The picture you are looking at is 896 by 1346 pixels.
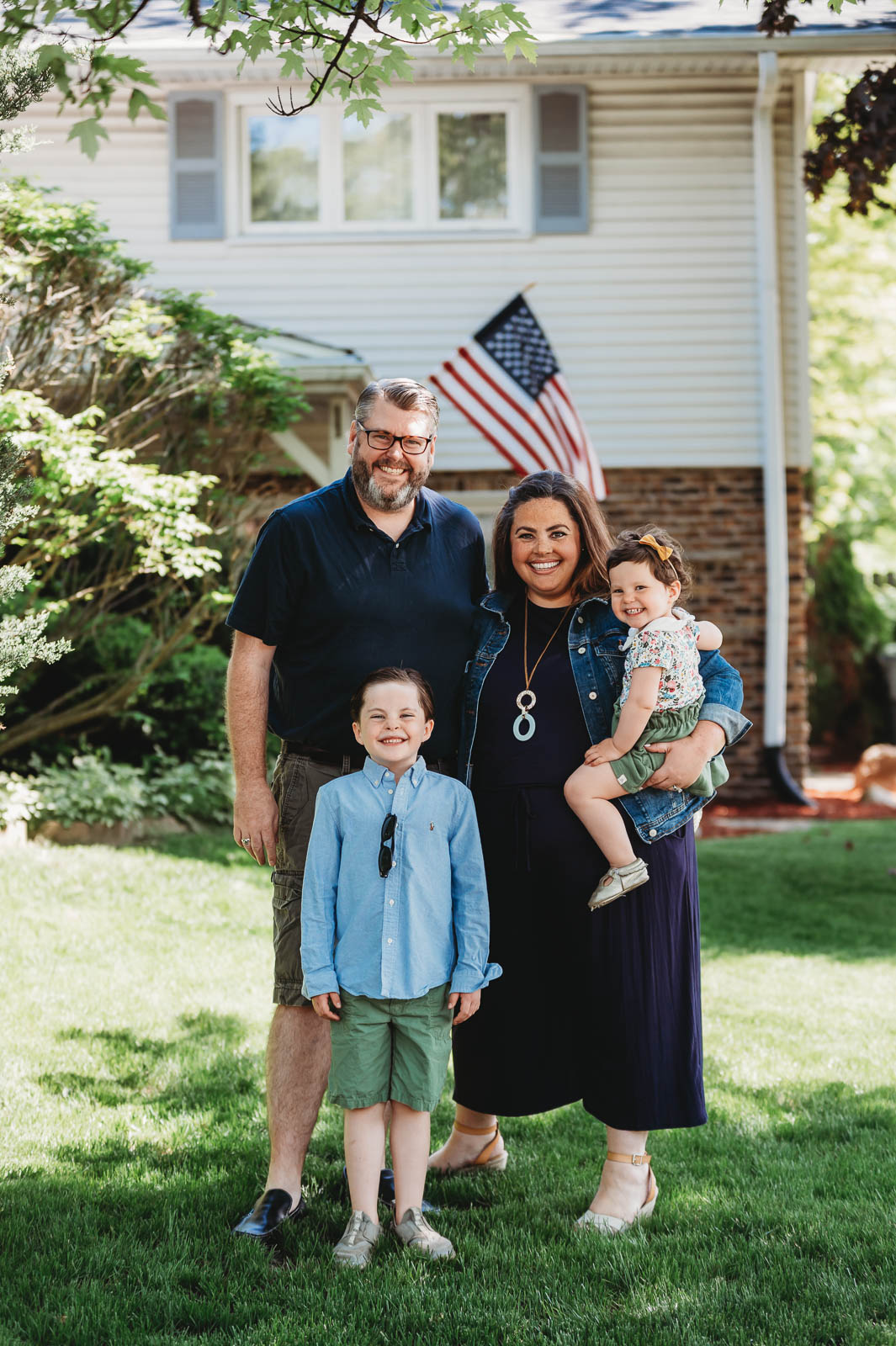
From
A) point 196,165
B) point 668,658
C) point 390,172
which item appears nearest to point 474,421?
point 390,172

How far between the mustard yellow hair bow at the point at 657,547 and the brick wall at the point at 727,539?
7740mm

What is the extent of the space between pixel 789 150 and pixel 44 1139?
10120 millimetres

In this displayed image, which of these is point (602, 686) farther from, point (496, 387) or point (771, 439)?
point (771, 439)

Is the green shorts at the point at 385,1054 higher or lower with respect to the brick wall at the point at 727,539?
lower

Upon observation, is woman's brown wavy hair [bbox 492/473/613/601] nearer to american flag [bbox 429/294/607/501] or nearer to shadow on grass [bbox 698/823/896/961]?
shadow on grass [bbox 698/823/896/961]

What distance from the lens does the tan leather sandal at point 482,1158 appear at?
Answer: 11.5 feet

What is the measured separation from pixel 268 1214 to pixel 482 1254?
1.76ft

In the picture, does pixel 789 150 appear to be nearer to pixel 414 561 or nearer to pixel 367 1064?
pixel 414 561

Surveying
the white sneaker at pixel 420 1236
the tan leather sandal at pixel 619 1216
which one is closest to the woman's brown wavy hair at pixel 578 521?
the tan leather sandal at pixel 619 1216

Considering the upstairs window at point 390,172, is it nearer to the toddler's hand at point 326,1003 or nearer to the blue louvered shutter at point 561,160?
the blue louvered shutter at point 561,160

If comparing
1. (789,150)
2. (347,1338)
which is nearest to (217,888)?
(347,1338)

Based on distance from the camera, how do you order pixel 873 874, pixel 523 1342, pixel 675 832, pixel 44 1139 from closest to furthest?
pixel 523 1342 < pixel 675 832 < pixel 44 1139 < pixel 873 874

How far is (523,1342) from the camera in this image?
8.17 ft

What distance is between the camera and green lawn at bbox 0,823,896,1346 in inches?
103
